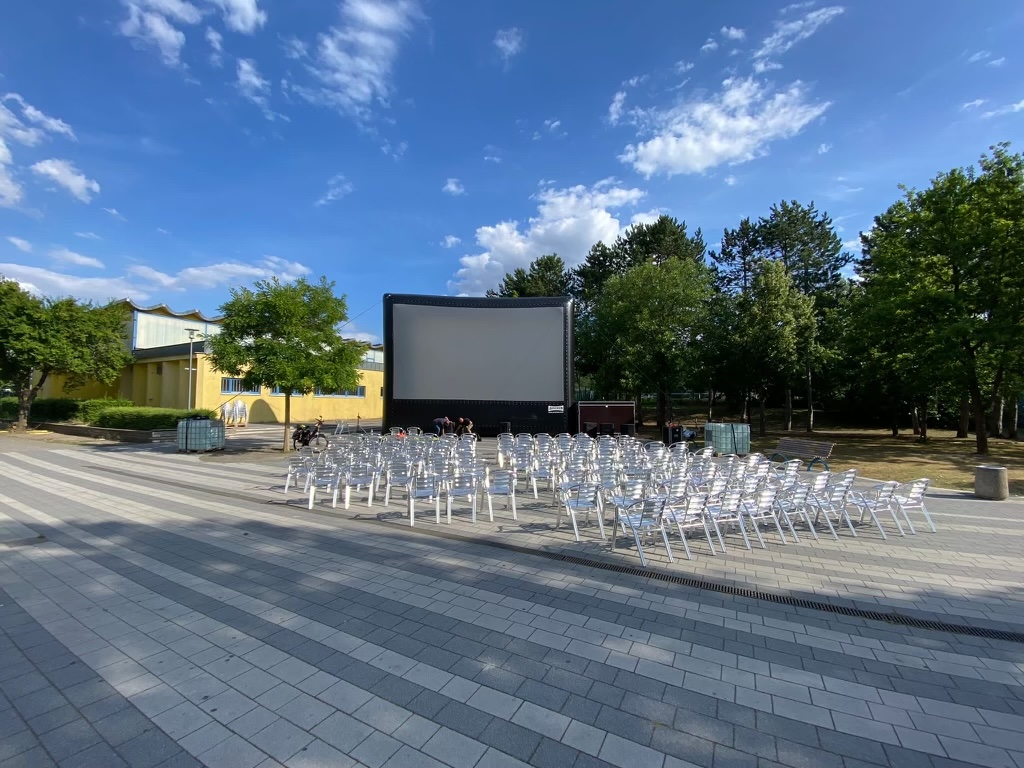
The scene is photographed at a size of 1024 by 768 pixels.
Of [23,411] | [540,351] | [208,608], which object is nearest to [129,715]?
[208,608]

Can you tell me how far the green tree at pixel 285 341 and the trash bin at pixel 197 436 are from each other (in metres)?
2.21

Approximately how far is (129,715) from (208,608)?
138 cm

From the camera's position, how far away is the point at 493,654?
301 cm

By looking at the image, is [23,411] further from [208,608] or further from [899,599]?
[899,599]

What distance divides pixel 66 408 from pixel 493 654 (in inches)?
Answer: 1283

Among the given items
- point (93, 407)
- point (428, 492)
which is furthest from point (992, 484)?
point (93, 407)

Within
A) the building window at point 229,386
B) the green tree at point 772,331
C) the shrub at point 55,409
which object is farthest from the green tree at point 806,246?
the shrub at point 55,409

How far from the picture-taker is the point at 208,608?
3.72m

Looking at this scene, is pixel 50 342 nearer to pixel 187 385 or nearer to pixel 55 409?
pixel 55 409

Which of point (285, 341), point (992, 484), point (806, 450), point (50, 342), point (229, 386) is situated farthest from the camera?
point (229, 386)

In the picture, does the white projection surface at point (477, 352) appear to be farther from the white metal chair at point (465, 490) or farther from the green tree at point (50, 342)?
the green tree at point (50, 342)

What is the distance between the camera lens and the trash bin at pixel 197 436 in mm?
15672

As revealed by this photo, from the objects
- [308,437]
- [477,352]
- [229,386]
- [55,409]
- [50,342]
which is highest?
[50,342]

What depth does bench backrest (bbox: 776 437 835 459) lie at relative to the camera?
11328 millimetres
